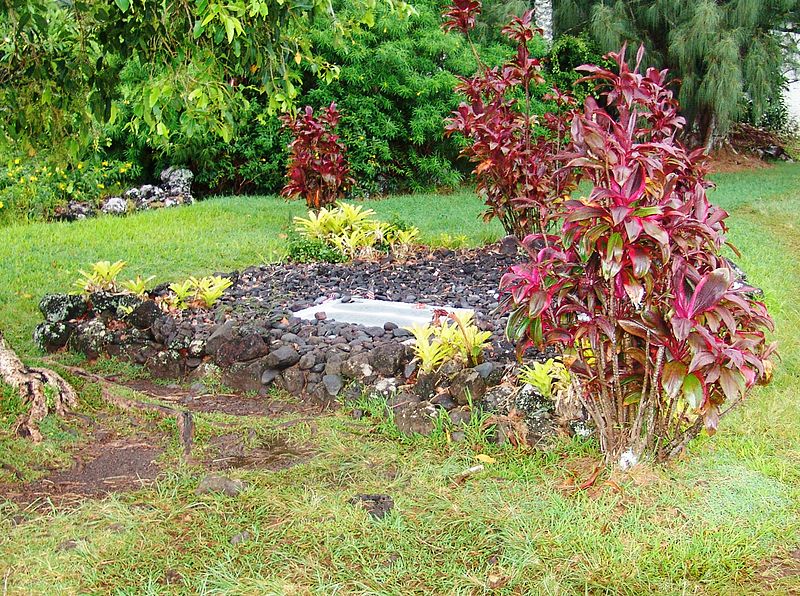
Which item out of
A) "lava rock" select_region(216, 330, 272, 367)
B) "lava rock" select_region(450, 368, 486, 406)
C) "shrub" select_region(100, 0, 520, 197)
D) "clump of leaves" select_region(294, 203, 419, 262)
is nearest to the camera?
"lava rock" select_region(450, 368, 486, 406)

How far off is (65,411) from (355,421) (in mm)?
1425

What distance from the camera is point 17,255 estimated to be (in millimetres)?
7457

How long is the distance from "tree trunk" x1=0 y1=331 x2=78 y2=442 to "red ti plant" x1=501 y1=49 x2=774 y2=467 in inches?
88.3

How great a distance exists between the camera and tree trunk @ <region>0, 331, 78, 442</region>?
3.83 meters

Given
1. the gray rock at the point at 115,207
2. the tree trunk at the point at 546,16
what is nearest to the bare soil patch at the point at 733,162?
the tree trunk at the point at 546,16

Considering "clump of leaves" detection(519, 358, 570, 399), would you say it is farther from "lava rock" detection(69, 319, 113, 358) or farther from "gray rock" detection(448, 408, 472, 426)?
"lava rock" detection(69, 319, 113, 358)

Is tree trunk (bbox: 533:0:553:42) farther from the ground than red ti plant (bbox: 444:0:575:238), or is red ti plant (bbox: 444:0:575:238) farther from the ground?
tree trunk (bbox: 533:0:553:42)

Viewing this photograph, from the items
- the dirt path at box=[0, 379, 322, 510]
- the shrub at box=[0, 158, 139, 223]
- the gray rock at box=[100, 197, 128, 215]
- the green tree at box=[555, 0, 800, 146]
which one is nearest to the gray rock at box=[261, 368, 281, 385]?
the dirt path at box=[0, 379, 322, 510]

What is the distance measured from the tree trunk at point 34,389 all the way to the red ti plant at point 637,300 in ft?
7.36

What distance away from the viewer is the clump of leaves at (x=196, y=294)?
5352mm

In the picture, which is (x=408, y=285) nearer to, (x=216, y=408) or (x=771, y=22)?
(x=216, y=408)

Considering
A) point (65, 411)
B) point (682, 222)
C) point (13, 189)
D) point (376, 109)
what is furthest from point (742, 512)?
point (376, 109)

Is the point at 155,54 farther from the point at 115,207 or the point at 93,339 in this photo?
the point at 115,207

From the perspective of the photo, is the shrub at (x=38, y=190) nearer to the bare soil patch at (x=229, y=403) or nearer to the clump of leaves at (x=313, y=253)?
the clump of leaves at (x=313, y=253)
